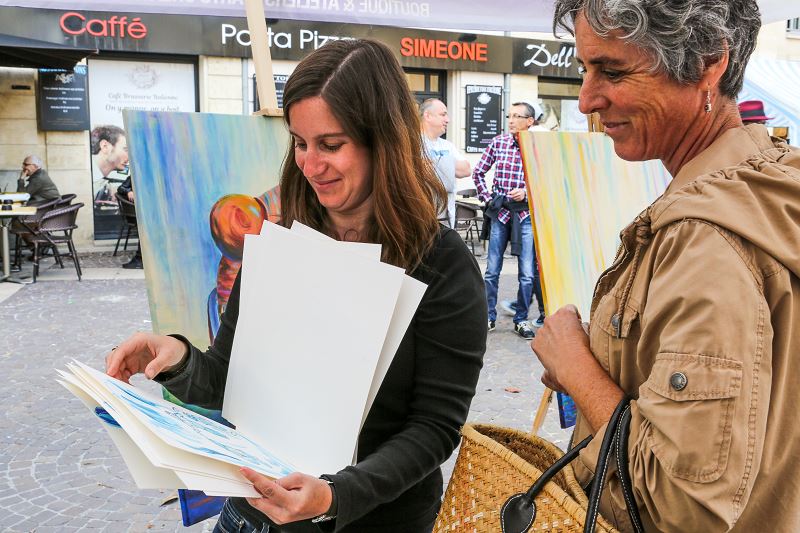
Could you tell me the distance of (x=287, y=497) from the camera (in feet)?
3.32

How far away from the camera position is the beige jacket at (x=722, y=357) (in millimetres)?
767

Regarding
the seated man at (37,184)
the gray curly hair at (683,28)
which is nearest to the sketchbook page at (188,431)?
the gray curly hair at (683,28)

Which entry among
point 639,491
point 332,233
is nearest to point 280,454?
point 332,233

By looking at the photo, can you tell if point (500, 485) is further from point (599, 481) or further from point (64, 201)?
point (64, 201)

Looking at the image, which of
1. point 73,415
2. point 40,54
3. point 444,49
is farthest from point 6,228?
point 444,49

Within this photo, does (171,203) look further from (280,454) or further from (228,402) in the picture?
(280,454)

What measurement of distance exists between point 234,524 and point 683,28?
1.16m

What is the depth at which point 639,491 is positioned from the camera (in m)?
0.85

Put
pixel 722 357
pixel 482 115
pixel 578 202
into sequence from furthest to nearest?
1. pixel 482 115
2. pixel 578 202
3. pixel 722 357

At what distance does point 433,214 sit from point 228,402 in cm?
54

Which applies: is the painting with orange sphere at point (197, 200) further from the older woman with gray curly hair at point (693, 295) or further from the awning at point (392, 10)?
the older woman with gray curly hair at point (693, 295)

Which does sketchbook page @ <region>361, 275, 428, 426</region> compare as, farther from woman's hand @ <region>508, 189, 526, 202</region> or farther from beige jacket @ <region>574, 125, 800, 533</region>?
woman's hand @ <region>508, 189, 526, 202</region>

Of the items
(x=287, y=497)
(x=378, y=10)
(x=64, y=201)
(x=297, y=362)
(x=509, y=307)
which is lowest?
(x=509, y=307)

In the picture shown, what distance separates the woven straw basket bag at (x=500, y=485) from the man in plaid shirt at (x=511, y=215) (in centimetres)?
516
